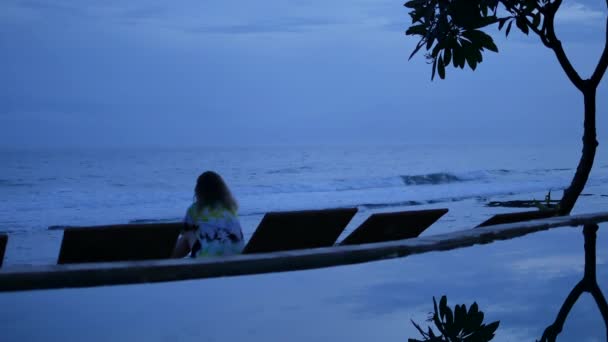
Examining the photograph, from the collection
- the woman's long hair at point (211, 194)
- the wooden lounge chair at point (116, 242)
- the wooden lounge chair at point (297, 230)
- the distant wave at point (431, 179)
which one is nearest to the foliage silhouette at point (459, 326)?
the wooden lounge chair at point (297, 230)

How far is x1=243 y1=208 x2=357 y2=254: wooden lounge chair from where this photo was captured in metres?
5.60

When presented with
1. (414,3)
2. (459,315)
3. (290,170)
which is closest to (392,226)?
(414,3)

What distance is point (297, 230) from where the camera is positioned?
5.80m

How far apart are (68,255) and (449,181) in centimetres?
3414

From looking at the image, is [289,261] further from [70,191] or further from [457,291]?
[70,191]

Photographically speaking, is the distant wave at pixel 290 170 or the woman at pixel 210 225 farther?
the distant wave at pixel 290 170

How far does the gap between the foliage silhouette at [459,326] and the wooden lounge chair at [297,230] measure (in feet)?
4.53

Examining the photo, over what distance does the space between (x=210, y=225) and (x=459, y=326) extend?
1995 millimetres

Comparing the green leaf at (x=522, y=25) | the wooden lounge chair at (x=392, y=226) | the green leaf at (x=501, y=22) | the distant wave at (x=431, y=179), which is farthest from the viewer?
the distant wave at (x=431, y=179)

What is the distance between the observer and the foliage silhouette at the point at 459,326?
382 cm

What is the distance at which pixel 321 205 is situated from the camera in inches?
1126

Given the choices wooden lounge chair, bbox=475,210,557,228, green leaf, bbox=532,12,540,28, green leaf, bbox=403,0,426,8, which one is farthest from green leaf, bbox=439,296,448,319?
green leaf, bbox=532,12,540,28

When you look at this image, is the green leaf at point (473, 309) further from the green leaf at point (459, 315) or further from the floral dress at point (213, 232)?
the floral dress at point (213, 232)

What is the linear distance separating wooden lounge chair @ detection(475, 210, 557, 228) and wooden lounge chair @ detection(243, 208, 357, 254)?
1.58 m
